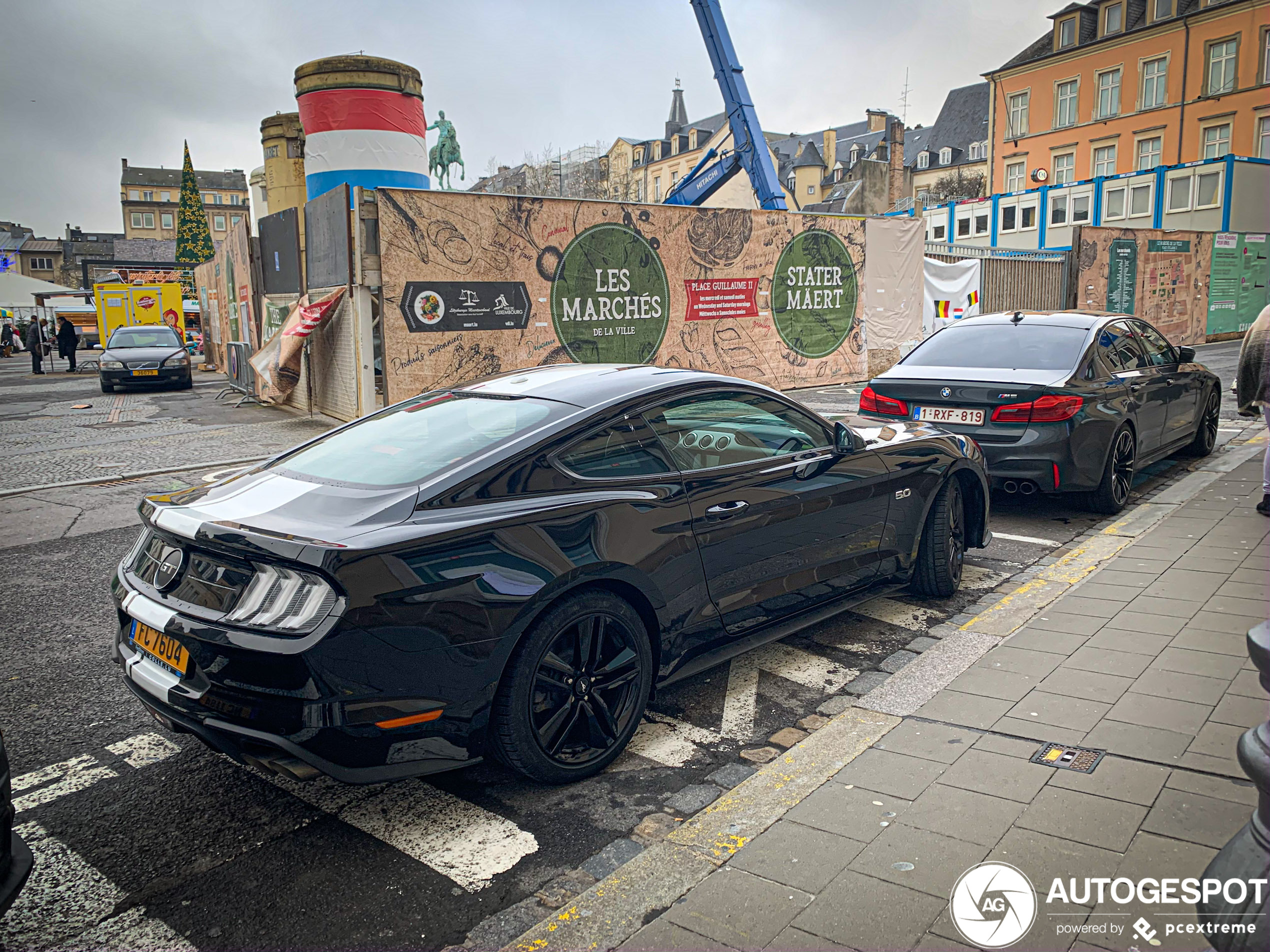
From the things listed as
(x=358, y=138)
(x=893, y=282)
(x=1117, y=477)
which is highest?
(x=358, y=138)

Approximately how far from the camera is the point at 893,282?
18625 millimetres

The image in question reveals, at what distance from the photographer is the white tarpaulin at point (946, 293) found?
19.3 metres

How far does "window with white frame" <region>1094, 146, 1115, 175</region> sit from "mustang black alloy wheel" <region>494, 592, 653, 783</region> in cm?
5576

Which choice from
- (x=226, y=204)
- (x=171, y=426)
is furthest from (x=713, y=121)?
(x=171, y=426)

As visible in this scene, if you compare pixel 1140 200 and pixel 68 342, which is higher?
pixel 1140 200

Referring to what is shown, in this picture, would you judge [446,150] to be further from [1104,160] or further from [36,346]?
[1104,160]

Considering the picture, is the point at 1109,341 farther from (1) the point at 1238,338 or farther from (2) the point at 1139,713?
(1) the point at 1238,338

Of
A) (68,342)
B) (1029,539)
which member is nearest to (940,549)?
(1029,539)

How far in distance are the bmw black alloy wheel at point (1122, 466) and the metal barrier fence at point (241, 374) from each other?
13.7 meters

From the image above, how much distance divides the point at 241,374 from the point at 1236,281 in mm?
28435

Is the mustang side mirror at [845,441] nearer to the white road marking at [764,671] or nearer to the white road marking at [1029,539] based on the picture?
the white road marking at [764,671]

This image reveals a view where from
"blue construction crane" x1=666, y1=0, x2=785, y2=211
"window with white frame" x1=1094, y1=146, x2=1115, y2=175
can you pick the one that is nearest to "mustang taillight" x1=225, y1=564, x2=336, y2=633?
"blue construction crane" x1=666, y1=0, x2=785, y2=211

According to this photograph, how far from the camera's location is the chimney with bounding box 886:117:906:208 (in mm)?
77938

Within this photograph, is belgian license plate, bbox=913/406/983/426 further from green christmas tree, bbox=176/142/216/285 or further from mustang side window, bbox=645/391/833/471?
green christmas tree, bbox=176/142/216/285
